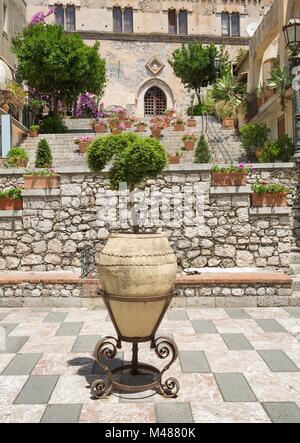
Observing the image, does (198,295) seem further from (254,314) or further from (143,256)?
(143,256)

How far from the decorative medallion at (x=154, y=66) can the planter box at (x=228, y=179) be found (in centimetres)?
2373

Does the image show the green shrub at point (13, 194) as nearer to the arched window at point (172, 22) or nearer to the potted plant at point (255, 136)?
the potted plant at point (255, 136)

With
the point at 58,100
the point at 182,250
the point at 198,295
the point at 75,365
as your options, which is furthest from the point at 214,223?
the point at 58,100

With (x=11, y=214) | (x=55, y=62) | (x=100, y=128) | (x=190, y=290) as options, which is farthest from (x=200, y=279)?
(x=55, y=62)

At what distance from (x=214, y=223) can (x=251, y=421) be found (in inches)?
223

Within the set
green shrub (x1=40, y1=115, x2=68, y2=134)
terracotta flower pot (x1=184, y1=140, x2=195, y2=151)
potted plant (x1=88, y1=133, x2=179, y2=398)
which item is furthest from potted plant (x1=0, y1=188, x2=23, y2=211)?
green shrub (x1=40, y1=115, x2=68, y2=134)

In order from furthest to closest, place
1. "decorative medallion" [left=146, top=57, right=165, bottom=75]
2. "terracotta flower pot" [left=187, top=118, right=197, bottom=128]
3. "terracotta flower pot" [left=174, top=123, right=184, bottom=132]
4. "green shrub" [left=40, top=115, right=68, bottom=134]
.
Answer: "decorative medallion" [left=146, top=57, right=165, bottom=75]
"green shrub" [left=40, top=115, right=68, bottom=134]
"terracotta flower pot" [left=187, top=118, right=197, bottom=128]
"terracotta flower pot" [left=174, top=123, right=184, bottom=132]

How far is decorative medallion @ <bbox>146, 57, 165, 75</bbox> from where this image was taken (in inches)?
1193

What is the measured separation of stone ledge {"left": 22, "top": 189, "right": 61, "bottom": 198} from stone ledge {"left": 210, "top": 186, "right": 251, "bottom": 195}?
A: 342 centimetres

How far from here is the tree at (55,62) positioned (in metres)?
20.4

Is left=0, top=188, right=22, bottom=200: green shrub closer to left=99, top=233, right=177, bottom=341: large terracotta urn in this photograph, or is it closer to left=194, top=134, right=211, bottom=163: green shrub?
left=99, top=233, right=177, bottom=341: large terracotta urn

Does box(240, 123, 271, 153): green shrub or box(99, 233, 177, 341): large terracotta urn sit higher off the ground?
box(240, 123, 271, 153): green shrub

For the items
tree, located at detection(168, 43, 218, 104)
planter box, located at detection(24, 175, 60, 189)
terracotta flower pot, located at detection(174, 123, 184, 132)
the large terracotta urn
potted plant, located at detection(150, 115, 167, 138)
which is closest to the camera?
the large terracotta urn

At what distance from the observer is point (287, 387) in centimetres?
408
